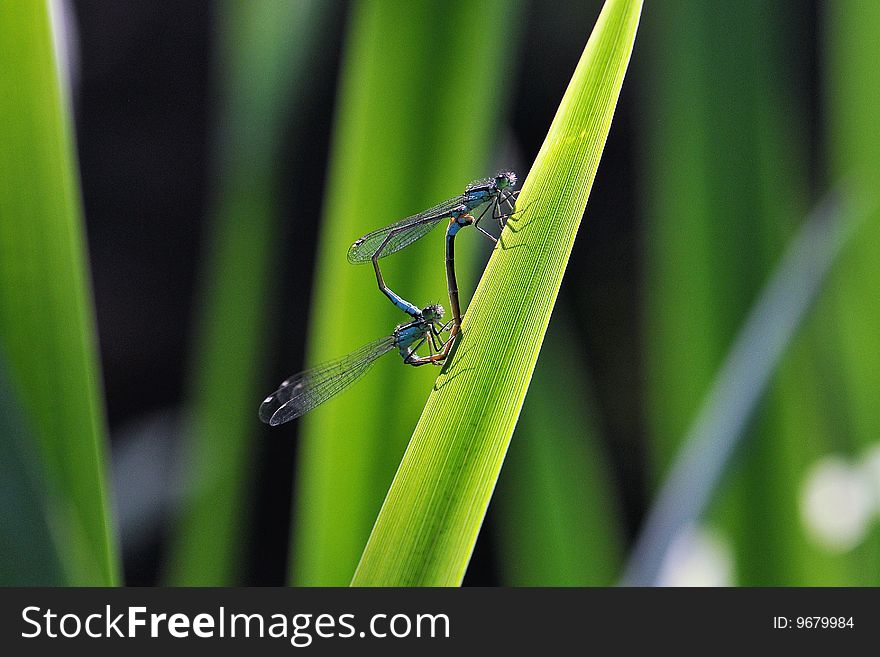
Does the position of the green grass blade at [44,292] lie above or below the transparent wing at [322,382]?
below

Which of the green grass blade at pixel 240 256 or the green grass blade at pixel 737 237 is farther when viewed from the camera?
the green grass blade at pixel 240 256

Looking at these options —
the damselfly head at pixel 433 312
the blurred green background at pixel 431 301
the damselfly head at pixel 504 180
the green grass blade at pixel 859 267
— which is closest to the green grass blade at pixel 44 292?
the blurred green background at pixel 431 301

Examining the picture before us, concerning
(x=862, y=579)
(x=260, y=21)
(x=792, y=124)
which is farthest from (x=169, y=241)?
(x=862, y=579)

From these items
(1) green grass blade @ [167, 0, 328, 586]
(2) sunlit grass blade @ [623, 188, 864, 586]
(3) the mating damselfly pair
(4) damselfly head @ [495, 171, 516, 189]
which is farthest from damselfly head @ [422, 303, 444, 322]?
(2) sunlit grass blade @ [623, 188, 864, 586]

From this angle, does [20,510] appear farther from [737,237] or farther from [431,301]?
[737,237]

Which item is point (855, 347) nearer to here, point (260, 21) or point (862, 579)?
point (862, 579)

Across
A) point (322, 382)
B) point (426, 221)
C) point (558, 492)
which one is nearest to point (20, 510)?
point (322, 382)

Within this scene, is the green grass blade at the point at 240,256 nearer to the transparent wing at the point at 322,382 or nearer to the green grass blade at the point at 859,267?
the transparent wing at the point at 322,382
